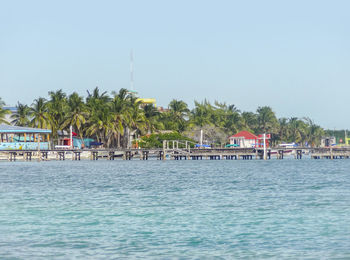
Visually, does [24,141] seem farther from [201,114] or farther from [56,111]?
[201,114]

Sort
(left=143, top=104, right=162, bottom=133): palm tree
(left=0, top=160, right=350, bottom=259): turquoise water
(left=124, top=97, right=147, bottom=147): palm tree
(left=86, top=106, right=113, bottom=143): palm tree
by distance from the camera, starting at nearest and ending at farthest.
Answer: (left=0, top=160, right=350, bottom=259): turquoise water
(left=86, top=106, right=113, bottom=143): palm tree
(left=124, top=97, right=147, bottom=147): palm tree
(left=143, top=104, right=162, bottom=133): palm tree

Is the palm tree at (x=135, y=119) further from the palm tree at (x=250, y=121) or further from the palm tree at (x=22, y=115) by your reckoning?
the palm tree at (x=250, y=121)

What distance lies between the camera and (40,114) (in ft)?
408

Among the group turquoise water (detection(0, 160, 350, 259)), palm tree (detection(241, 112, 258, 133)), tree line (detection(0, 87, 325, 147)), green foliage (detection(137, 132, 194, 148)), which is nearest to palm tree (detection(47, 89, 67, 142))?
tree line (detection(0, 87, 325, 147))

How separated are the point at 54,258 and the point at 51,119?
109m

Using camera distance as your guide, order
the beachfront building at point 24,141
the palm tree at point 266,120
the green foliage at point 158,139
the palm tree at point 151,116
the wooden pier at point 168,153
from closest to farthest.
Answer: the beachfront building at point 24,141 < the wooden pier at point 168,153 < the green foliage at point 158,139 < the palm tree at point 151,116 < the palm tree at point 266,120

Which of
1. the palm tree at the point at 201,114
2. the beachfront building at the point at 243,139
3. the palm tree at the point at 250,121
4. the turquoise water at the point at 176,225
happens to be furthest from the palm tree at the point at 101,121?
the turquoise water at the point at 176,225

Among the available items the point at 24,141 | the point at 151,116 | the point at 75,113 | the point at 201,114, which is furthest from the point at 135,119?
the point at 201,114

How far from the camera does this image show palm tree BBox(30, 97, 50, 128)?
124 metres

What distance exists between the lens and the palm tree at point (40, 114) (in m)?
124

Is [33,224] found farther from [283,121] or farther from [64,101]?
[283,121]

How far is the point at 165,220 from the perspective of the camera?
2605 cm

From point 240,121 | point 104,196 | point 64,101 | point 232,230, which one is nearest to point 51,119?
point 64,101

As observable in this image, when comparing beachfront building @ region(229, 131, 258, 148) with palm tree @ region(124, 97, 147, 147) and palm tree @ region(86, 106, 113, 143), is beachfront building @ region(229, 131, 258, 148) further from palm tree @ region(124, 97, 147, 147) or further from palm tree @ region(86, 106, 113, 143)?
palm tree @ region(86, 106, 113, 143)
